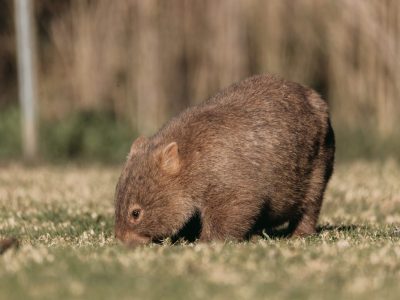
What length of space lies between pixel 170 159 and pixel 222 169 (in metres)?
0.37

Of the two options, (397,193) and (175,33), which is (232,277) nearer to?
(397,193)

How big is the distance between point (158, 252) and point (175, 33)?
10.6 meters

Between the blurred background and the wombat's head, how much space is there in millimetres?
8585

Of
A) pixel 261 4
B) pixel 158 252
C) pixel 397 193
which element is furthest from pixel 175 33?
pixel 158 252

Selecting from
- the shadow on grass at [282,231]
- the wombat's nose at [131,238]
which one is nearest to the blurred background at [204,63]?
the shadow on grass at [282,231]

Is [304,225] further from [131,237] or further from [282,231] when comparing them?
[131,237]

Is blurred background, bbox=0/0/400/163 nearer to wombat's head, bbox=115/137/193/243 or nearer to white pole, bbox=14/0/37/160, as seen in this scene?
white pole, bbox=14/0/37/160

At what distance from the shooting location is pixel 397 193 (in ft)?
34.4

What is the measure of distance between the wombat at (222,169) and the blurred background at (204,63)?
310 inches

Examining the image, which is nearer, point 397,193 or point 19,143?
point 397,193

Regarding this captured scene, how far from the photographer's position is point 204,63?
16.0m

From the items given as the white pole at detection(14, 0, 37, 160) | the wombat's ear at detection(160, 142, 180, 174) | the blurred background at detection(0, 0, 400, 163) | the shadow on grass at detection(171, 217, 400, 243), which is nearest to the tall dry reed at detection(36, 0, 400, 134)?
the blurred background at detection(0, 0, 400, 163)

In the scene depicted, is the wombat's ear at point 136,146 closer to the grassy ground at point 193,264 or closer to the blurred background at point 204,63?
the grassy ground at point 193,264

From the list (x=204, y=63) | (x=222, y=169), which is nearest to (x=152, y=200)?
(x=222, y=169)
